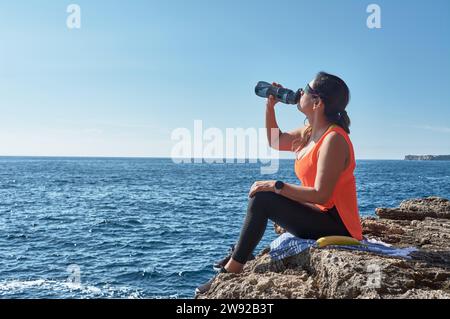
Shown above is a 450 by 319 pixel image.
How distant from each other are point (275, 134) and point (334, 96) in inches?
39.5

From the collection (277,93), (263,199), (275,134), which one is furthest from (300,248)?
(277,93)

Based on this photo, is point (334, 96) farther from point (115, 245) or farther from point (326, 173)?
point (115, 245)

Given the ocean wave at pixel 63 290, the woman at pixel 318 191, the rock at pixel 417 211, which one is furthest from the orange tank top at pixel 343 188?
the ocean wave at pixel 63 290

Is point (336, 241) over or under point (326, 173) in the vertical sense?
under

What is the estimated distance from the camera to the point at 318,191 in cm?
396

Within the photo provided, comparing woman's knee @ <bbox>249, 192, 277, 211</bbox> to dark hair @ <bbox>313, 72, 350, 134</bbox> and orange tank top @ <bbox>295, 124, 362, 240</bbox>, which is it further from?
dark hair @ <bbox>313, 72, 350, 134</bbox>

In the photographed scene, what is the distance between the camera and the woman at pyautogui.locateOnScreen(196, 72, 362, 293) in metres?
3.99

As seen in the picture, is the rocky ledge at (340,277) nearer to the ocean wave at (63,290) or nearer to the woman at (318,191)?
the woman at (318,191)

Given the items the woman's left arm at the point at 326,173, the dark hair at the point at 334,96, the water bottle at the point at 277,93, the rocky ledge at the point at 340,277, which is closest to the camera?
the rocky ledge at the point at 340,277

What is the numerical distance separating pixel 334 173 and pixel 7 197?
50139 mm

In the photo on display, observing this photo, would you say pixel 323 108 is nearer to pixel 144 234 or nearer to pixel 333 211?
pixel 333 211

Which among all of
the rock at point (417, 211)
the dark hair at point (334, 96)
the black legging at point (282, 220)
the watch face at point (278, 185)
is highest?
the dark hair at point (334, 96)

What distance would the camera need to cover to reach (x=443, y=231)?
5816 mm

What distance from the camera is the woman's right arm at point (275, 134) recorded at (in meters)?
5.04
